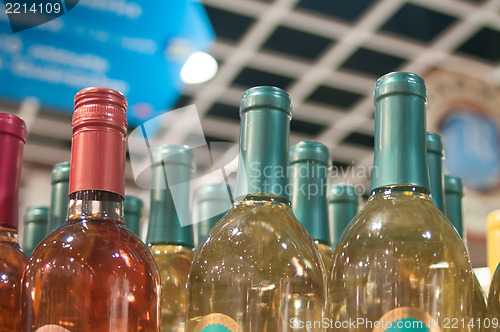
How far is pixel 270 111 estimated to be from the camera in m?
0.71

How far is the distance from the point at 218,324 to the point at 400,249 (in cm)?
19

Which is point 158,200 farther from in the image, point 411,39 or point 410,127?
point 411,39

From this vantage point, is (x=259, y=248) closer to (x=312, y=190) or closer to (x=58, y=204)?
(x=312, y=190)

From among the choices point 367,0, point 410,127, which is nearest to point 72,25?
point 410,127

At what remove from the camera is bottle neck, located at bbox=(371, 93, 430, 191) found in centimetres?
67

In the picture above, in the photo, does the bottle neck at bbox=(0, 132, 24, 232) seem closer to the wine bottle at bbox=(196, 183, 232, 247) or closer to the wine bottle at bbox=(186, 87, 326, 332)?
the wine bottle at bbox=(186, 87, 326, 332)

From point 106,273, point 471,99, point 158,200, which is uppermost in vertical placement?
point 471,99

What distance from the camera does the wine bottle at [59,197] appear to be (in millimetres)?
835

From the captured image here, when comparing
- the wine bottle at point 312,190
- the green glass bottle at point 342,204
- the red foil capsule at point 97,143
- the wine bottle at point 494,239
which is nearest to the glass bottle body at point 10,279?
the red foil capsule at point 97,143

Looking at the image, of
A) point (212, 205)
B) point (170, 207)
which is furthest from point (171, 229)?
point (212, 205)

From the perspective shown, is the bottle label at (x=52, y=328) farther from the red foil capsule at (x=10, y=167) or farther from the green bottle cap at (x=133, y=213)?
the green bottle cap at (x=133, y=213)

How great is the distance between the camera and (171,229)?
0.88 m

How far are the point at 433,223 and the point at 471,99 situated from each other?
2521mm

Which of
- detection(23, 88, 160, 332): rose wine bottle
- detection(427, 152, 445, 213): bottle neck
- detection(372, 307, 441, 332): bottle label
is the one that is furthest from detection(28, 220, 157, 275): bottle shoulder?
detection(427, 152, 445, 213): bottle neck
